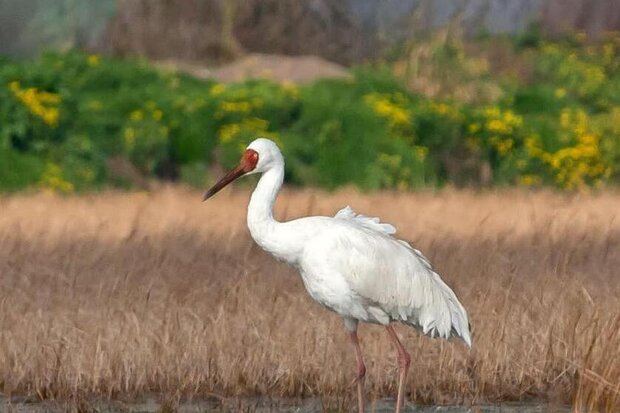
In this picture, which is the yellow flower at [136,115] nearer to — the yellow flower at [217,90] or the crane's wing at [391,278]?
the yellow flower at [217,90]

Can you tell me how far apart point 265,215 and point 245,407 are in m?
0.91

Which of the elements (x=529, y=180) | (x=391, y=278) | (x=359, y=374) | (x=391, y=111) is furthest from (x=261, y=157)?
(x=529, y=180)

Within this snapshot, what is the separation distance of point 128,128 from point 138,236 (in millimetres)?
7478

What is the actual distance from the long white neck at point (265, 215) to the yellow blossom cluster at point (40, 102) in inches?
485

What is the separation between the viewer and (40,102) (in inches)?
805

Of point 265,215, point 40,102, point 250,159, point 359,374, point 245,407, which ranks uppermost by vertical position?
point 250,159

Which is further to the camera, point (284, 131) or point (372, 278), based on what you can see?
point (284, 131)

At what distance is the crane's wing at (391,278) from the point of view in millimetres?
7973

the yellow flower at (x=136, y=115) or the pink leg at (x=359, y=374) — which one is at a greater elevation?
the pink leg at (x=359, y=374)

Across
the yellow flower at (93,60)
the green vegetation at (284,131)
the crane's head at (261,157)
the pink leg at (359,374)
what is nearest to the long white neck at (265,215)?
A: the crane's head at (261,157)

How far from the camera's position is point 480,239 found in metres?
12.4

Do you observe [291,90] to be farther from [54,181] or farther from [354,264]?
[354,264]

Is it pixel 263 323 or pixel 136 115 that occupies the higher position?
pixel 263 323

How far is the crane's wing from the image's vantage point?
7.97 m
